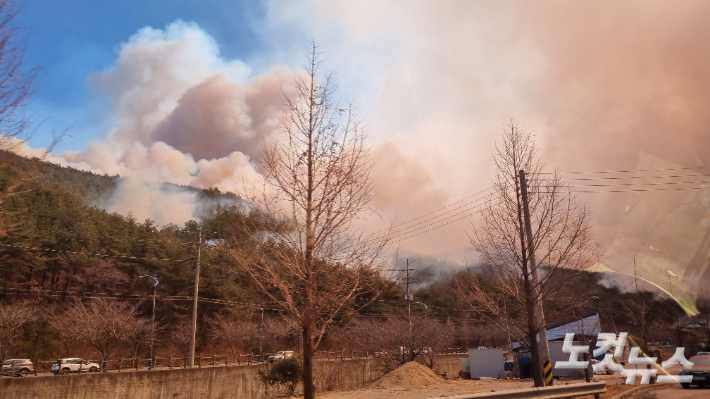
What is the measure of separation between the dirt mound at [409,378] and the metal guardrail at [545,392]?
19316 millimetres

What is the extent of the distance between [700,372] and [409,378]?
17.0 meters

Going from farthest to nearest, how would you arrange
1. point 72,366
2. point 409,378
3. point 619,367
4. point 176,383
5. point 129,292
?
point 129,292 < point 619,367 < point 72,366 < point 409,378 < point 176,383

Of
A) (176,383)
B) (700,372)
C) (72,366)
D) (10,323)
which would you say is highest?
(10,323)

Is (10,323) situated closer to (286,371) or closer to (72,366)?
(72,366)

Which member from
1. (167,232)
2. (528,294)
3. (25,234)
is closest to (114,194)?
(167,232)

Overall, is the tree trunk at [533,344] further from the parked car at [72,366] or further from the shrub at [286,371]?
the parked car at [72,366]

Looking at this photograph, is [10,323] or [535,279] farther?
[10,323]

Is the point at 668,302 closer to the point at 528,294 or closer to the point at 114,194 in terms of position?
the point at 528,294

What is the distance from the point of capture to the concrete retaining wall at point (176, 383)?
22547 mm

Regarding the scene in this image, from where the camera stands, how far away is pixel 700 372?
73.5 ft

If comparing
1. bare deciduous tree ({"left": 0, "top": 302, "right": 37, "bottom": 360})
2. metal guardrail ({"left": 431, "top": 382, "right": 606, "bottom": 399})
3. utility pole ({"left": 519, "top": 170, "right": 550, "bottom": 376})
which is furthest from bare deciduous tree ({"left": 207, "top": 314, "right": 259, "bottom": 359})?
metal guardrail ({"left": 431, "top": 382, "right": 606, "bottom": 399})

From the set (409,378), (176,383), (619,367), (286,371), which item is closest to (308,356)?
(286,371)

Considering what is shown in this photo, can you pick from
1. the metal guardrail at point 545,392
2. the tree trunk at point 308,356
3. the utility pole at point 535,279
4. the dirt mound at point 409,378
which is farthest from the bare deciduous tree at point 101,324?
the tree trunk at point 308,356

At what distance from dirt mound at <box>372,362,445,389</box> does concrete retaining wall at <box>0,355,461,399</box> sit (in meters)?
3.42
